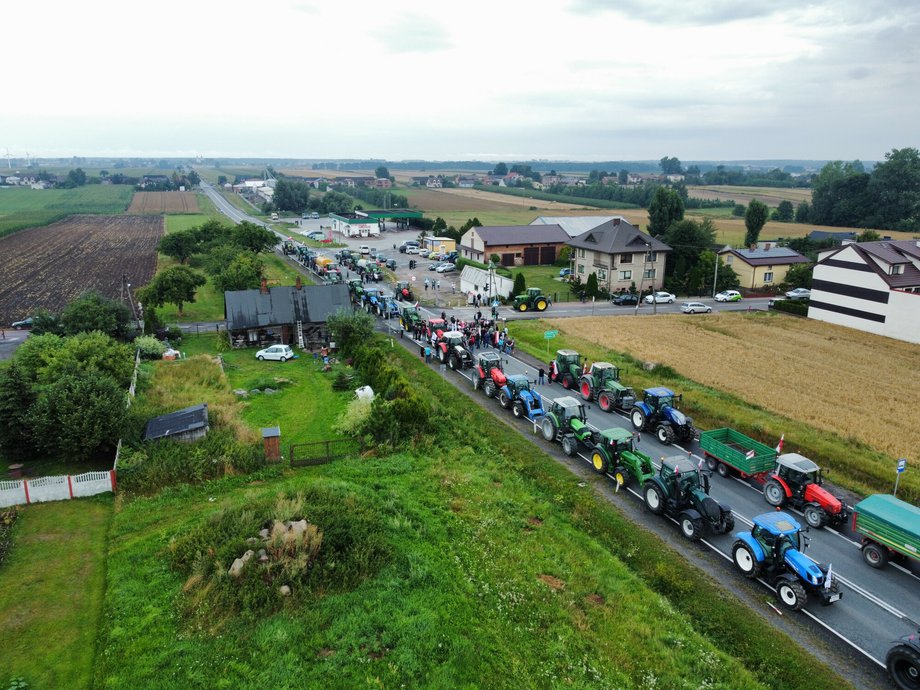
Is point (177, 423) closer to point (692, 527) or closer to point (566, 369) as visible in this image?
point (566, 369)

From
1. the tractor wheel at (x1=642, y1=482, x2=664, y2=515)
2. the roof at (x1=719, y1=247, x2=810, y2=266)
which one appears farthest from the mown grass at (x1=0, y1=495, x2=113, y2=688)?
the roof at (x1=719, y1=247, x2=810, y2=266)

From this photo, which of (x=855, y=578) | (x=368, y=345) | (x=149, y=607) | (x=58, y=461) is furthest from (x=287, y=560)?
(x=368, y=345)

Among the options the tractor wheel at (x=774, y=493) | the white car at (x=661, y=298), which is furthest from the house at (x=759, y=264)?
the tractor wheel at (x=774, y=493)

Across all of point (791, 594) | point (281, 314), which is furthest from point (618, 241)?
point (791, 594)

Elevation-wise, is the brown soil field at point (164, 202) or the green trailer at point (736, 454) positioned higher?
the brown soil field at point (164, 202)

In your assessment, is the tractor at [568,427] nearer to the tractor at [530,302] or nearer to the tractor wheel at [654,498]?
the tractor wheel at [654,498]

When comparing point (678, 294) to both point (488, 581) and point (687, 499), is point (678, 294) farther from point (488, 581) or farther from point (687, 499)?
point (488, 581)

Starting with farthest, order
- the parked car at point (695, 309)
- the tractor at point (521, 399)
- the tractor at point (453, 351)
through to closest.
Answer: the parked car at point (695, 309) < the tractor at point (453, 351) < the tractor at point (521, 399)
